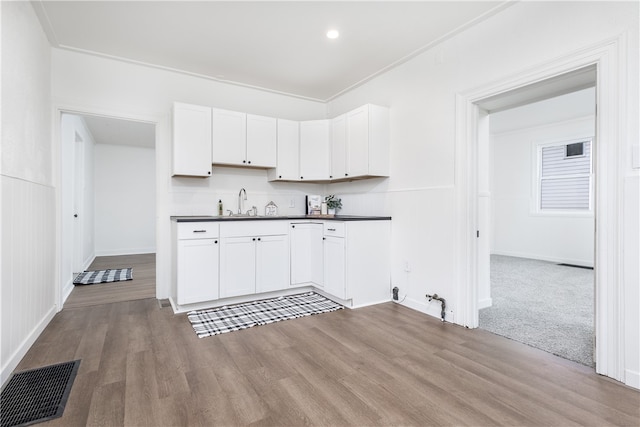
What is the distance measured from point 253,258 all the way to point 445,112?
2401 millimetres

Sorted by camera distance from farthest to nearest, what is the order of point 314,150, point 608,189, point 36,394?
1. point 314,150
2. point 608,189
3. point 36,394

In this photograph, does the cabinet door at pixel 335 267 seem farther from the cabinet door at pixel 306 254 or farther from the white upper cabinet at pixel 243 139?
the white upper cabinet at pixel 243 139

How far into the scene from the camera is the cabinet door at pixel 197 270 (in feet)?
10.3

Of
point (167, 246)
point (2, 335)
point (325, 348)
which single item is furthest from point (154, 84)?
point (325, 348)

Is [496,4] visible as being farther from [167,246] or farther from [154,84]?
[167,246]

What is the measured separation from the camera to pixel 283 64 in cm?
356

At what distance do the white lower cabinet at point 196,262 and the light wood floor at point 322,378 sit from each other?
1.20 ft

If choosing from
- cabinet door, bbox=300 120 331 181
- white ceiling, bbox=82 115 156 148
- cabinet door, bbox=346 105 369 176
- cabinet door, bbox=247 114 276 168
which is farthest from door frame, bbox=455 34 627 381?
white ceiling, bbox=82 115 156 148

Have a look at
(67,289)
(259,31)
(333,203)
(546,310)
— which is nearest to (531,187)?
(546,310)

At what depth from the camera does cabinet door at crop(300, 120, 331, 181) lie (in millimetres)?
4191

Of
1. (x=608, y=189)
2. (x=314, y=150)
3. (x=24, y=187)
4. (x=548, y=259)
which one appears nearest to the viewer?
(x=608, y=189)

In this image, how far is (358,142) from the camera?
370cm

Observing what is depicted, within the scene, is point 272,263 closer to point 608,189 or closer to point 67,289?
point 67,289

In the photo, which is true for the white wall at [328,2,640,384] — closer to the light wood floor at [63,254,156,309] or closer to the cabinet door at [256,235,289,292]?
the cabinet door at [256,235,289,292]
